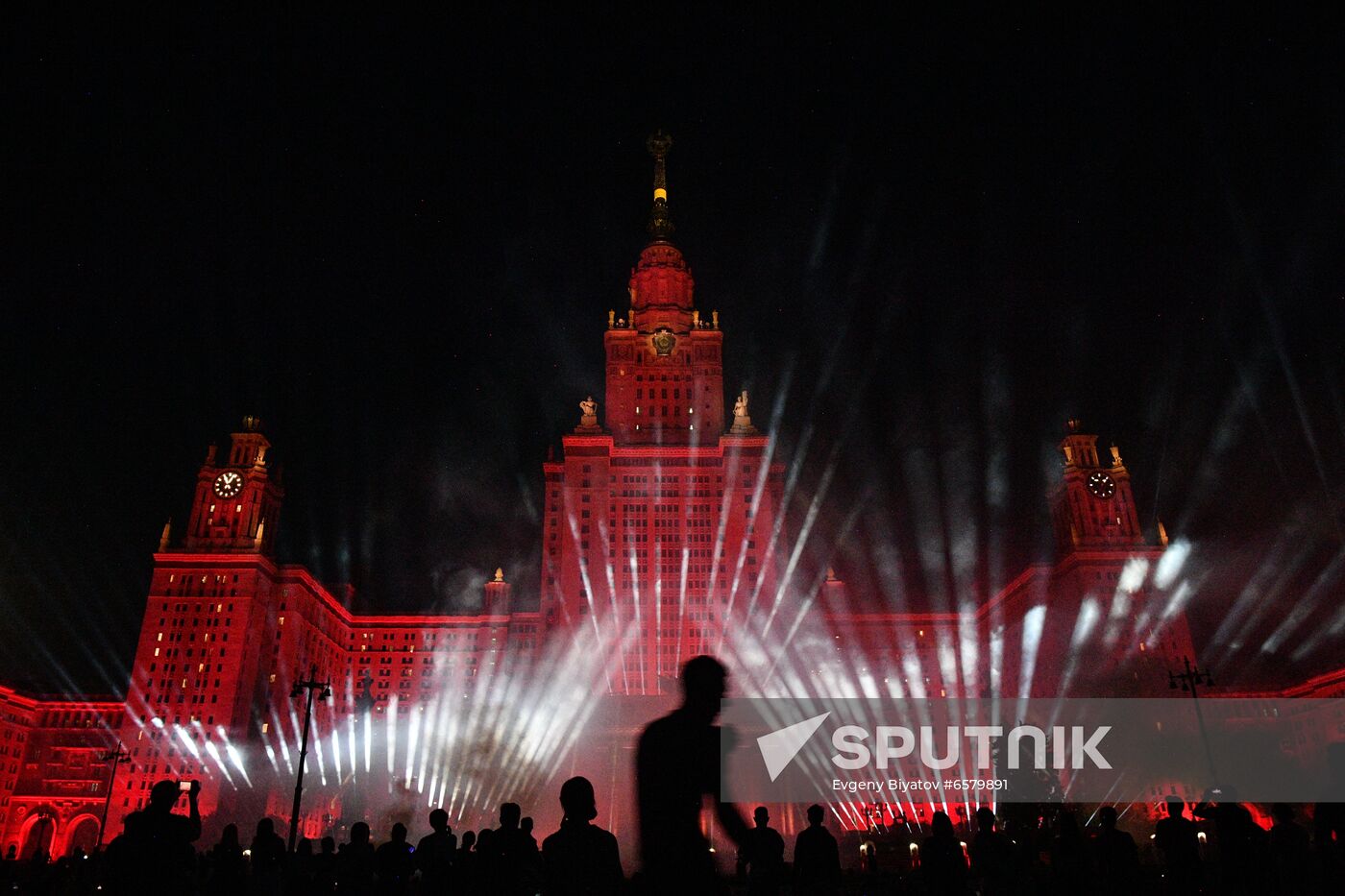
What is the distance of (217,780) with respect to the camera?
313 feet

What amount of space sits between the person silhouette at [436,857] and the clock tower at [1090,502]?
4326 inches

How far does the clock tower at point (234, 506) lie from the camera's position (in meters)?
114

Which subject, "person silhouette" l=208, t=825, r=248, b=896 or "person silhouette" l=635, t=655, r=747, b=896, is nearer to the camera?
"person silhouette" l=635, t=655, r=747, b=896

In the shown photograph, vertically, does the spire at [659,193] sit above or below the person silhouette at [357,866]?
above

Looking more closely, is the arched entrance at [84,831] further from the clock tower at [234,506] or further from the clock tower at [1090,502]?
the clock tower at [1090,502]

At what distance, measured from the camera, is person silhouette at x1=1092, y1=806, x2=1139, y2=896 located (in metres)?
10.8

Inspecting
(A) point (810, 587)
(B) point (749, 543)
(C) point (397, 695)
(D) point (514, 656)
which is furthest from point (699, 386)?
(C) point (397, 695)

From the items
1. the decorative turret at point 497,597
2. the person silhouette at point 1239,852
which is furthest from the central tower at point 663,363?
the person silhouette at point 1239,852

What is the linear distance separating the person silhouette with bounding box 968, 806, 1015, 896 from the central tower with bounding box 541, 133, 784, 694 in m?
83.7

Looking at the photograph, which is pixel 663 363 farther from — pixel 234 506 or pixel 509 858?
pixel 509 858

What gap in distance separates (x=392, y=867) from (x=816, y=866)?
225 inches

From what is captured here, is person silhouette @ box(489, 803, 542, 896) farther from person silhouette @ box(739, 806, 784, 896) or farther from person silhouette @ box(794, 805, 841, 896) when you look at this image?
person silhouette @ box(794, 805, 841, 896)

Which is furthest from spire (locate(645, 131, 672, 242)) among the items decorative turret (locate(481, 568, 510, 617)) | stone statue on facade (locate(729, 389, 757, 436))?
decorative turret (locate(481, 568, 510, 617))

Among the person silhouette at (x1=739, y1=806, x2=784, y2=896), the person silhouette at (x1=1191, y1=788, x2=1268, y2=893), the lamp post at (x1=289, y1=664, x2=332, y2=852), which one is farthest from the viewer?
the lamp post at (x1=289, y1=664, x2=332, y2=852)
